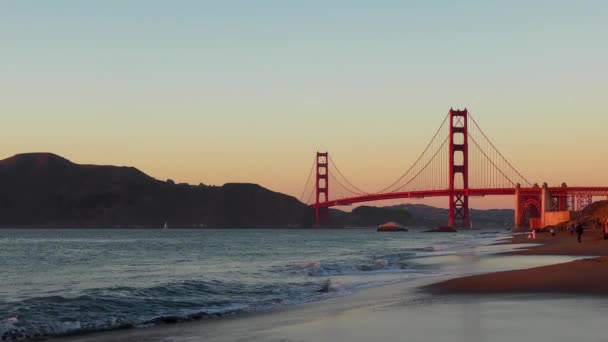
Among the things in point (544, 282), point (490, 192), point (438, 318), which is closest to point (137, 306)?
point (438, 318)

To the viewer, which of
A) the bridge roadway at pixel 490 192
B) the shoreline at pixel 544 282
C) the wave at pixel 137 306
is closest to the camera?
the wave at pixel 137 306

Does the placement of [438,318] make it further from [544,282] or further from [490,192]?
[490,192]

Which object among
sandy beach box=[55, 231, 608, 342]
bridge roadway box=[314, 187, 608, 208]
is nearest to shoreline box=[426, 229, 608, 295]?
sandy beach box=[55, 231, 608, 342]

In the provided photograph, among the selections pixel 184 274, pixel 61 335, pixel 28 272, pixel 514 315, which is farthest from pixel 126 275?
pixel 514 315

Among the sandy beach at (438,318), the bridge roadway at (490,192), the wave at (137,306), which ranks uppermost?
the bridge roadway at (490,192)

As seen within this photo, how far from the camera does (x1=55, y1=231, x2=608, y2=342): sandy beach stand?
8.84 m

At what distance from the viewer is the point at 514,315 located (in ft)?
33.2

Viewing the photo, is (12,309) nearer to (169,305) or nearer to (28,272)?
(169,305)

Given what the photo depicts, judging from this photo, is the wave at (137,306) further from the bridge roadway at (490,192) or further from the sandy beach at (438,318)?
the bridge roadway at (490,192)

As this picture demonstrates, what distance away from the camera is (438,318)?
34.0ft

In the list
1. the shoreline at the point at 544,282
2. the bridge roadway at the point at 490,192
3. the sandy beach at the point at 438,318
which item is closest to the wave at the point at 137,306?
the sandy beach at the point at 438,318

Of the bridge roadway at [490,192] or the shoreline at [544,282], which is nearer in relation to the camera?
the shoreline at [544,282]

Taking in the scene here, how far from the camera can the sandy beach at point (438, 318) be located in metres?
8.84

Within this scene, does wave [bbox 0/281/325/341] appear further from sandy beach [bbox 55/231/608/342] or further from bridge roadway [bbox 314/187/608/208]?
bridge roadway [bbox 314/187/608/208]
